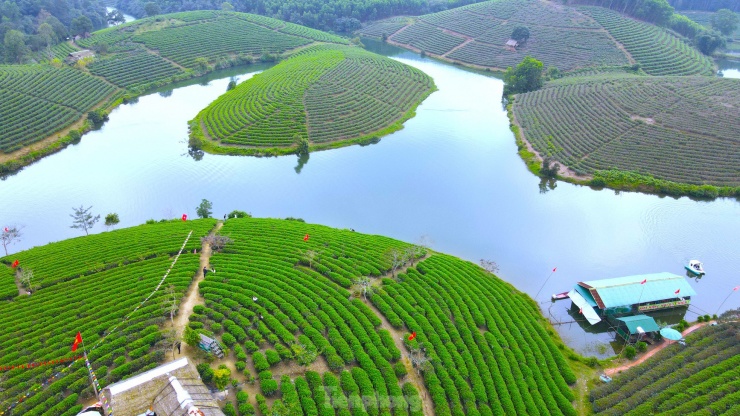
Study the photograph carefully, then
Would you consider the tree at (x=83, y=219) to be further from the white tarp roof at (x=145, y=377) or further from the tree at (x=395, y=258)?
the tree at (x=395, y=258)

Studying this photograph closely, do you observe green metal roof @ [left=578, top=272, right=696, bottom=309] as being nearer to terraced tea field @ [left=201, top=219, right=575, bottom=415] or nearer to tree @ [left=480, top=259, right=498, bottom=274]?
terraced tea field @ [left=201, top=219, right=575, bottom=415]

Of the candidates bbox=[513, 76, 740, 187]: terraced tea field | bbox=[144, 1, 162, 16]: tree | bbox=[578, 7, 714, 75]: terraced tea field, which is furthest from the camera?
bbox=[144, 1, 162, 16]: tree

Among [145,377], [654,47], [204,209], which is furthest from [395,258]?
[654,47]

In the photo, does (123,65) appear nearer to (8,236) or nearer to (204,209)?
(8,236)

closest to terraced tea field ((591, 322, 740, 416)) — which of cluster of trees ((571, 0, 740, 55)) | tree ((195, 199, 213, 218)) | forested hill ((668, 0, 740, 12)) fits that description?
tree ((195, 199, 213, 218))

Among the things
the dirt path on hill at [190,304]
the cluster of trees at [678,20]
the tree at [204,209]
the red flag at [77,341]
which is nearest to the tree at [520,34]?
the cluster of trees at [678,20]

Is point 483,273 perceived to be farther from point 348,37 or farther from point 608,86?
point 348,37

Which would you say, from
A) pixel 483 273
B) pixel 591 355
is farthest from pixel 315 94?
pixel 591 355
